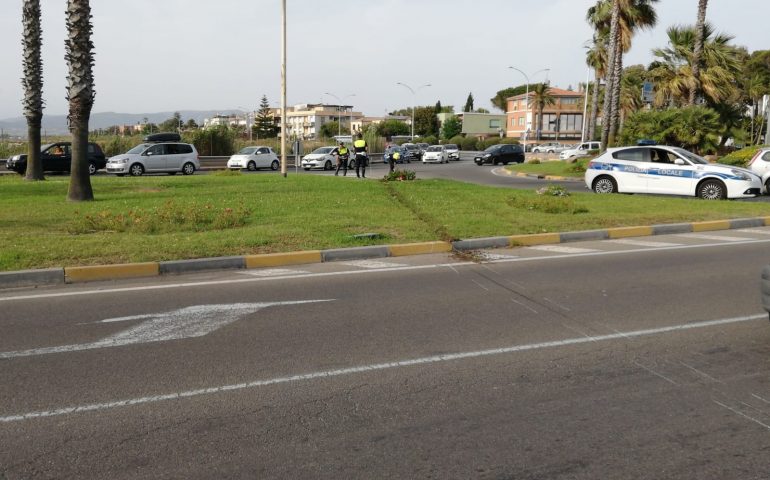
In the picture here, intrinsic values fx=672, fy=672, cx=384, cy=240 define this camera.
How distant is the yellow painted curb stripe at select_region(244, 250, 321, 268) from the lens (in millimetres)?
9891

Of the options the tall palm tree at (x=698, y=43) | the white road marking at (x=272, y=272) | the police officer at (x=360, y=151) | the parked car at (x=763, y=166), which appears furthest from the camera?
the tall palm tree at (x=698, y=43)

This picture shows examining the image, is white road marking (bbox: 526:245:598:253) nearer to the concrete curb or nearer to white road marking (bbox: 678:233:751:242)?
the concrete curb

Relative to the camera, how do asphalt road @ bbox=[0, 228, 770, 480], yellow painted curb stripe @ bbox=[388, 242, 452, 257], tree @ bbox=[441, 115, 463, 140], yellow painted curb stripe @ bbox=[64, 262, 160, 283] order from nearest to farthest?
asphalt road @ bbox=[0, 228, 770, 480], yellow painted curb stripe @ bbox=[64, 262, 160, 283], yellow painted curb stripe @ bbox=[388, 242, 452, 257], tree @ bbox=[441, 115, 463, 140]

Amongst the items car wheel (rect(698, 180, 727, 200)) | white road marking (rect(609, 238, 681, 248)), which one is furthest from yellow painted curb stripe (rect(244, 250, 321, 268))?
car wheel (rect(698, 180, 727, 200))

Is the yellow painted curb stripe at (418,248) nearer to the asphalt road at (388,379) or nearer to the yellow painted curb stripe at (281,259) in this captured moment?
the yellow painted curb stripe at (281,259)

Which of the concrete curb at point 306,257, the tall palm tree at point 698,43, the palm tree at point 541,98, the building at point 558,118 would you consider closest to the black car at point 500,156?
the tall palm tree at point 698,43

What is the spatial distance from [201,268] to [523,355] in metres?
5.56

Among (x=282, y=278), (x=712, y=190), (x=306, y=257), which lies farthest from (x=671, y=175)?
(x=282, y=278)

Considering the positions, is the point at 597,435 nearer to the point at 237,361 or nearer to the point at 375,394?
the point at 375,394

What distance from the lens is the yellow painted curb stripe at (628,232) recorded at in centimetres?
1287

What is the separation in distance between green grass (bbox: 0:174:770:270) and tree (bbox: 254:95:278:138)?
78722mm

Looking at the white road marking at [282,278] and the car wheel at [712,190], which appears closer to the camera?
the white road marking at [282,278]

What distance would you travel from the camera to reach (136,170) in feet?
101

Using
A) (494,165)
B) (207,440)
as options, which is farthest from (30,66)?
(494,165)
